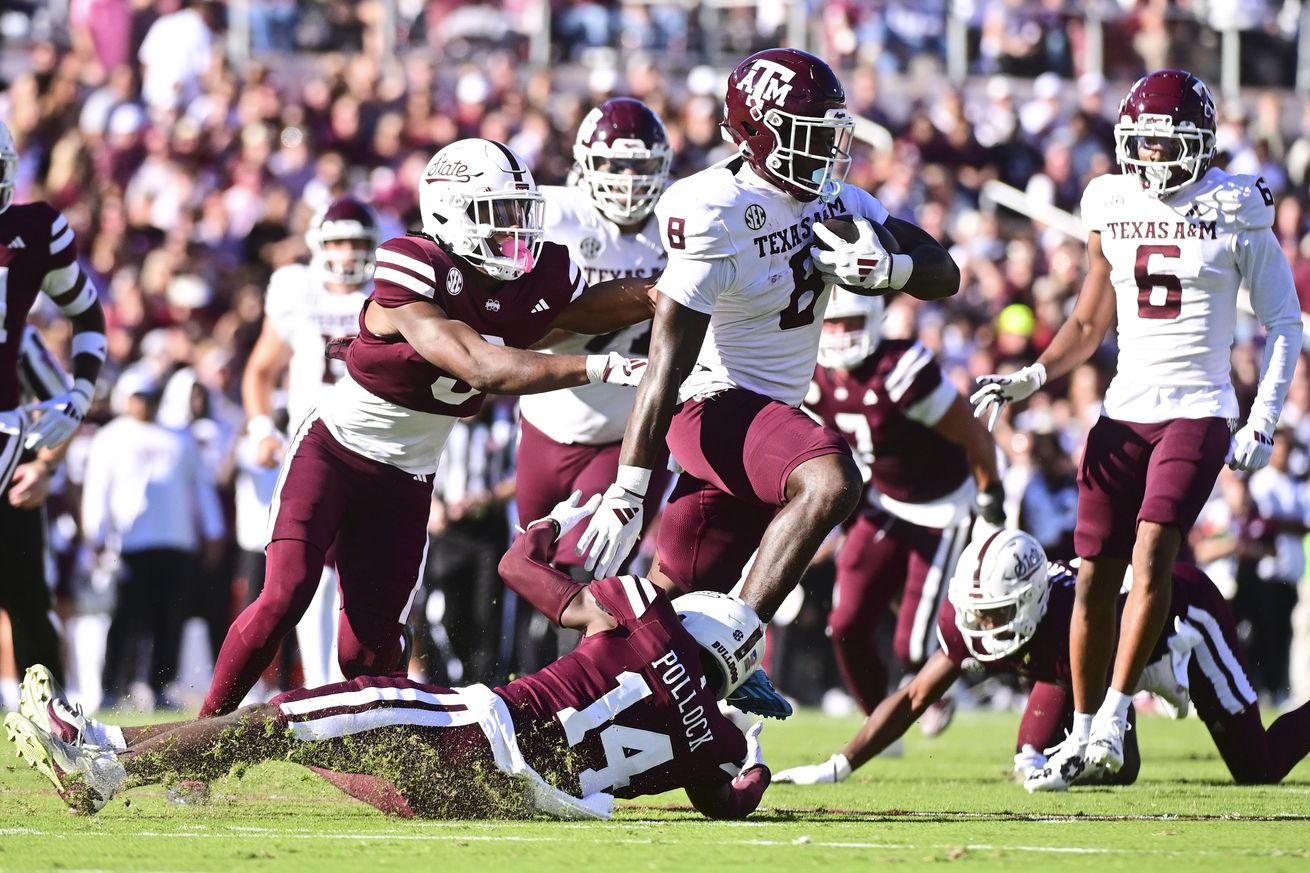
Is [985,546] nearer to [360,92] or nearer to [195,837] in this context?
[195,837]

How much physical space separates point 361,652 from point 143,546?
550 cm

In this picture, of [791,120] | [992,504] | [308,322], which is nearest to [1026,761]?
[992,504]

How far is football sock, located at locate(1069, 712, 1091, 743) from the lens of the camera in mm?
6824

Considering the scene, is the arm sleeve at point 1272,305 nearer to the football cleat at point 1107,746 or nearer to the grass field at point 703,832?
the football cleat at point 1107,746

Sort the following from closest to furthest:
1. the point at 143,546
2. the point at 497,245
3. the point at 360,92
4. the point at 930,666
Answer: the point at 497,245 < the point at 930,666 < the point at 143,546 < the point at 360,92

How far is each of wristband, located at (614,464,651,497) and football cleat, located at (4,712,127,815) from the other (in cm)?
168

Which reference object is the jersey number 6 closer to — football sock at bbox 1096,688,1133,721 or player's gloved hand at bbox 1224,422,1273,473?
player's gloved hand at bbox 1224,422,1273,473

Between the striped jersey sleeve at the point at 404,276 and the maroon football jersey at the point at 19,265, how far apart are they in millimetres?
1935

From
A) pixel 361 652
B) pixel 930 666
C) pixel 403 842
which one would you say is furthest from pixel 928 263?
pixel 403 842

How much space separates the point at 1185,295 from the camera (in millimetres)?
7020

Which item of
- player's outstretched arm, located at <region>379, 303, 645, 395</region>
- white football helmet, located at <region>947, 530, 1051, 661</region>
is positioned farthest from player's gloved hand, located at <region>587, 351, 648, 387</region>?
white football helmet, located at <region>947, 530, 1051, 661</region>

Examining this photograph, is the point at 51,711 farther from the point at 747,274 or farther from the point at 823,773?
the point at 823,773

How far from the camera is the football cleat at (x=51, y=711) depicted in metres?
5.02

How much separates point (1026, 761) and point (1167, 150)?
7.32 ft
